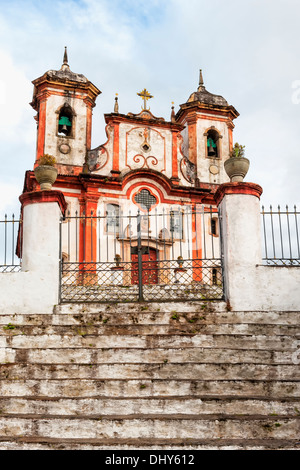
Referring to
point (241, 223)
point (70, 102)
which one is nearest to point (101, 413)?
point (241, 223)

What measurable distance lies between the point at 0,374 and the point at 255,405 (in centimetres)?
327

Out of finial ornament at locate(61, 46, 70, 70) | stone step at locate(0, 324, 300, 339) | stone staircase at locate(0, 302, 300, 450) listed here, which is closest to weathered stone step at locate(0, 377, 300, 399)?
stone staircase at locate(0, 302, 300, 450)

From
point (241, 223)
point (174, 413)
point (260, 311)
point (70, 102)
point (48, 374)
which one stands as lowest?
point (174, 413)

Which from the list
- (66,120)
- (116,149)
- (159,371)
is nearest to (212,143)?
(116,149)

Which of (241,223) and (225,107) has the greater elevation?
(225,107)

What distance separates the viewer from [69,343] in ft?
23.1

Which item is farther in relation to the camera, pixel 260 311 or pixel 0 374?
pixel 260 311

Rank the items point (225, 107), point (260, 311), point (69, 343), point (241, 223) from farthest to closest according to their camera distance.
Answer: point (225, 107), point (241, 223), point (260, 311), point (69, 343)

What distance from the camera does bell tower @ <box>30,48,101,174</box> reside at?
2102cm

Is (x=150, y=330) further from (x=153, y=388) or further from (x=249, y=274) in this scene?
(x=249, y=274)

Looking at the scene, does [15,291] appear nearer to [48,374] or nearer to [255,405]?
[48,374]

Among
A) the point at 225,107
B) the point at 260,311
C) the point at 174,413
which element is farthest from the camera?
the point at 225,107

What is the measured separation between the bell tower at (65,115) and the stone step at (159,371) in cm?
1486

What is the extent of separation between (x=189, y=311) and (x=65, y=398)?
2.65 m
